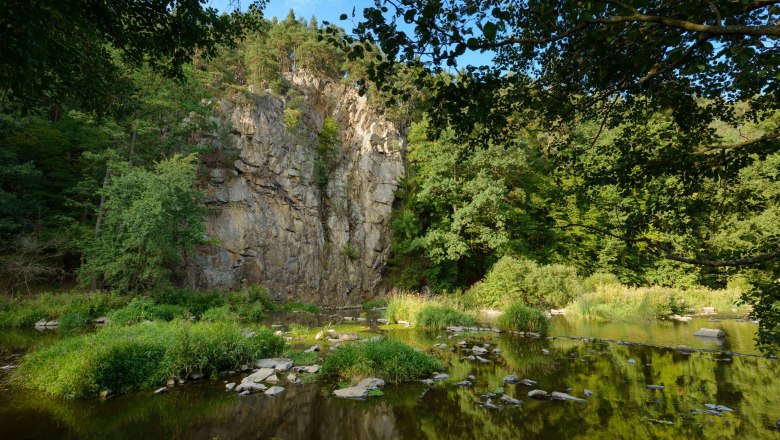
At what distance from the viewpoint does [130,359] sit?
7.17 meters

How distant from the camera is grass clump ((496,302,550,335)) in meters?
13.0

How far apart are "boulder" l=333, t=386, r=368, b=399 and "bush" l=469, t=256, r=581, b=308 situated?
13.7m

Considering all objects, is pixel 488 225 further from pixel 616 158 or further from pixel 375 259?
pixel 616 158

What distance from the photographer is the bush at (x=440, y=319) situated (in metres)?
14.2

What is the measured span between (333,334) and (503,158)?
18.1 m

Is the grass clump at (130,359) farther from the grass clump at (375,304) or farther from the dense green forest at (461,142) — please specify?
the grass clump at (375,304)

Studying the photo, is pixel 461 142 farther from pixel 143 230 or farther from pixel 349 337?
pixel 143 230

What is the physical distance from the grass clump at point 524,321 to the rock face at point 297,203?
608 inches

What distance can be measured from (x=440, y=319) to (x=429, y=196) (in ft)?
44.1

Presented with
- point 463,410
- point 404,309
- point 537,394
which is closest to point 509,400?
point 537,394

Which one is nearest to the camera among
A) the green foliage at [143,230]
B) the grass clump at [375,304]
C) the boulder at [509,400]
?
the boulder at [509,400]

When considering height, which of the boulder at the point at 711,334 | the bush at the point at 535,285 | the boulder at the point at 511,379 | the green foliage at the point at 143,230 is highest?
the green foliage at the point at 143,230

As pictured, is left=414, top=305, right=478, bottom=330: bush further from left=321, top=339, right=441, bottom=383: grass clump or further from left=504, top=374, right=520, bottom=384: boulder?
left=504, top=374, right=520, bottom=384: boulder

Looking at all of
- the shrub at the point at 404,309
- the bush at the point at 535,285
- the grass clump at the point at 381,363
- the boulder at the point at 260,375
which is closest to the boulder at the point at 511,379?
the grass clump at the point at 381,363
